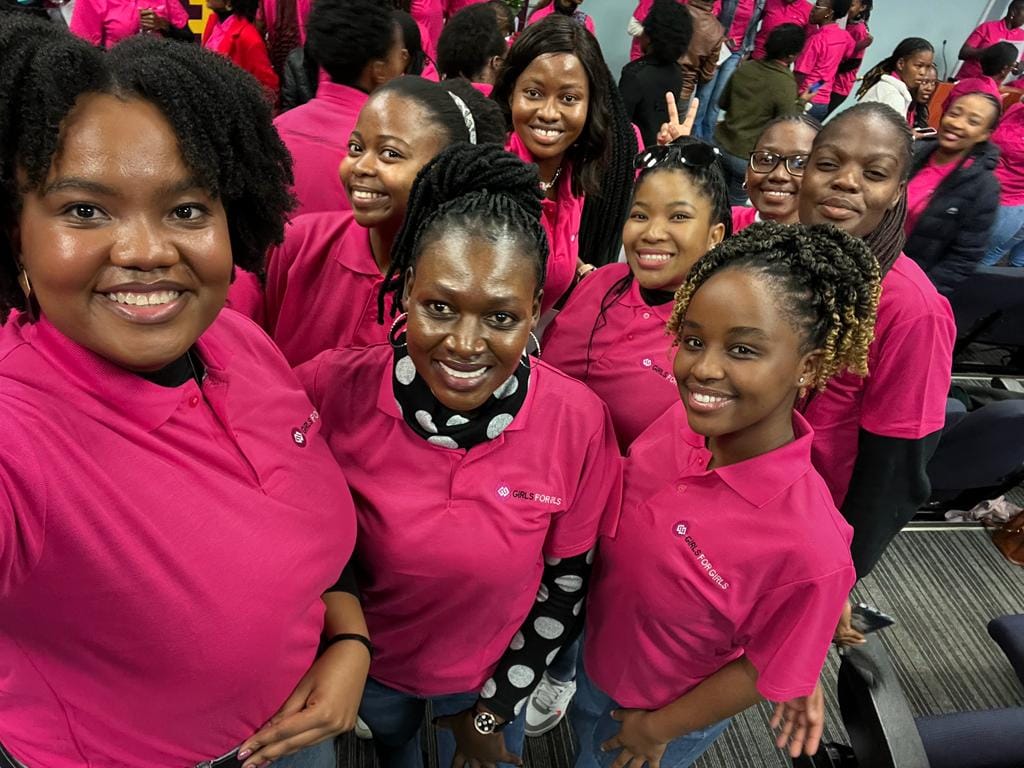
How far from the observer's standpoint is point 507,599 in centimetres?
118

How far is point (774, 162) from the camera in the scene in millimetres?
2086

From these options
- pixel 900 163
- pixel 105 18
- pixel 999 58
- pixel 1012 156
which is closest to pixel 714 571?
pixel 900 163

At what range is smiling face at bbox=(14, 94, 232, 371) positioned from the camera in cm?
68

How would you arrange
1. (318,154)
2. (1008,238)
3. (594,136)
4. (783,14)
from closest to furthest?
(318,154)
(594,136)
(1008,238)
(783,14)

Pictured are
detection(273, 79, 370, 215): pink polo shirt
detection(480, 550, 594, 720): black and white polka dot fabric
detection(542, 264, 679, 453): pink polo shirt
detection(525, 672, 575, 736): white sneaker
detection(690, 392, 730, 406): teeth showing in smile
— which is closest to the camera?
detection(690, 392, 730, 406): teeth showing in smile

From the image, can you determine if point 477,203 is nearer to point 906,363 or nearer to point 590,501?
point 590,501

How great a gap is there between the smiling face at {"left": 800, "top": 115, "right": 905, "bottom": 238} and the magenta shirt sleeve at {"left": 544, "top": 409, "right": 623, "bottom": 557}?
0.83 m

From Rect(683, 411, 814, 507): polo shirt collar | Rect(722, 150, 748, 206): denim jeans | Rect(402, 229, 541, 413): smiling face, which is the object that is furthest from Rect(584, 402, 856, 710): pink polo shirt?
Rect(722, 150, 748, 206): denim jeans

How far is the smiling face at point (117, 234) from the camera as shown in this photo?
684 millimetres

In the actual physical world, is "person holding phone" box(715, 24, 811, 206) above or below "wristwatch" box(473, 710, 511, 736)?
above

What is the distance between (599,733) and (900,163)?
1.55 metres

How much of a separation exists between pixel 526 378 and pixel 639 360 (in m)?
0.46

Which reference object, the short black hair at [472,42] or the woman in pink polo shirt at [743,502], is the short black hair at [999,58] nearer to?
the short black hair at [472,42]

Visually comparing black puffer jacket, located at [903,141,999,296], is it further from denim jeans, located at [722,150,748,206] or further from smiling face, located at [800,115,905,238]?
smiling face, located at [800,115,905,238]
